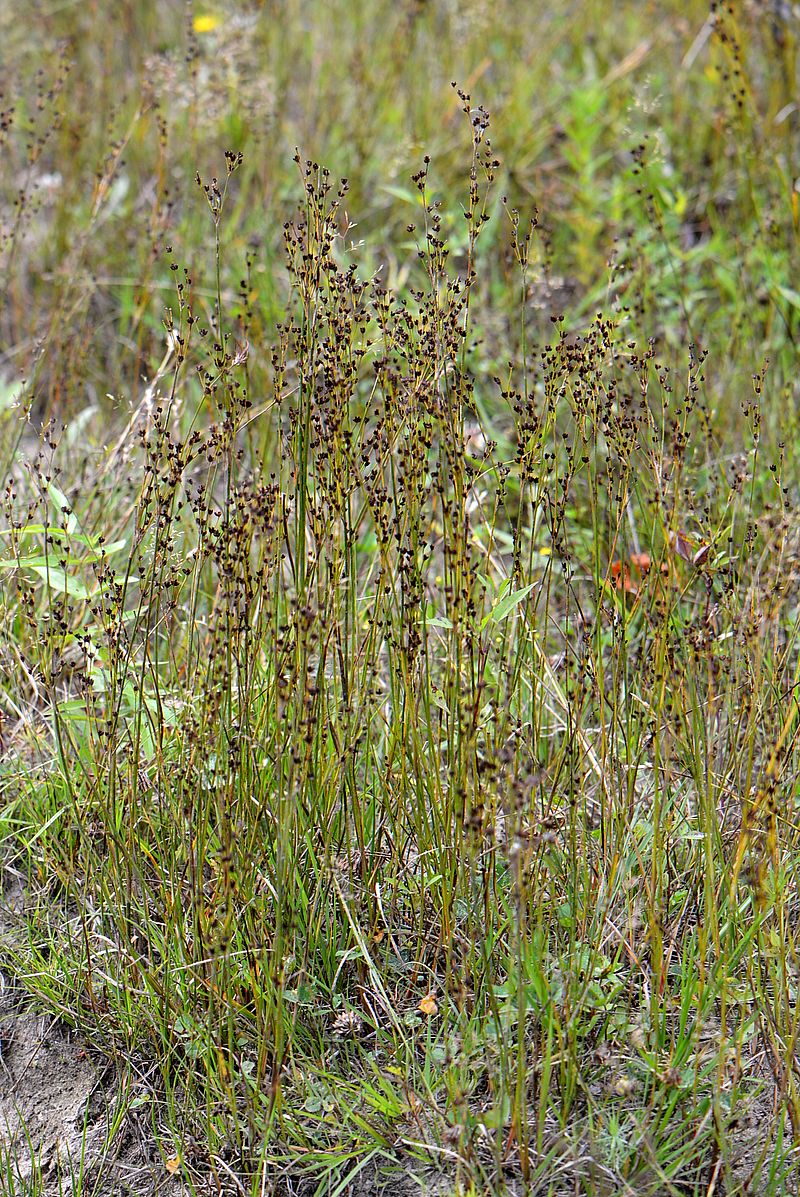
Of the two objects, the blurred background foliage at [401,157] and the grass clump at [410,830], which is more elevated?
the blurred background foliage at [401,157]

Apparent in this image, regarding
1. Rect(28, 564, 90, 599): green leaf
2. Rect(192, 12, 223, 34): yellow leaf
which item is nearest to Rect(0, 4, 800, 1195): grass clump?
Rect(28, 564, 90, 599): green leaf

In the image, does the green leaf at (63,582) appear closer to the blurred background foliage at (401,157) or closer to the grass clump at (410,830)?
the grass clump at (410,830)

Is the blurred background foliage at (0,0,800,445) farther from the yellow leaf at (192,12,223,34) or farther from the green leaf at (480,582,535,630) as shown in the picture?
the green leaf at (480,582,535,630)

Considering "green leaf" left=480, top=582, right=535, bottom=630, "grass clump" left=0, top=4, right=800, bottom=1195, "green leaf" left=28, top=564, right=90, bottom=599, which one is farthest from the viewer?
"green leaf" left=28, top=564, right=90, bottom=599

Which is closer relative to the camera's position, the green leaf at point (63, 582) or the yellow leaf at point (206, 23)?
the green leaf at point (63, 582)

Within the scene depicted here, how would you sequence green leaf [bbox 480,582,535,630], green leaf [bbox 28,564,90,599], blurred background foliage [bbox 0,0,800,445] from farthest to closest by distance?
blurred background foliage [bbox 0,0,800,445] < green leaf [bbox 28,564,90,599] < green leaf [bbox 480,582,535,630]

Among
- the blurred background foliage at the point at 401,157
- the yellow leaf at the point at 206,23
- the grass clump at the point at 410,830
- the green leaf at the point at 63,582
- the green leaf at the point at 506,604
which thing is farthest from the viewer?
the yellow leaf at the point at 206,23

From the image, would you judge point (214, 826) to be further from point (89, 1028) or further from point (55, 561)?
point (55, 561)

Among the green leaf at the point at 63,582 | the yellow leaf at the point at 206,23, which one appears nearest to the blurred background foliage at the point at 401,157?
the yellow leaf at the point at 206,23

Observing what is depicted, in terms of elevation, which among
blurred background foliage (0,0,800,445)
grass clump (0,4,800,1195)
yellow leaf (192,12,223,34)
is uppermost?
yellow leaf (192,12,223,34)

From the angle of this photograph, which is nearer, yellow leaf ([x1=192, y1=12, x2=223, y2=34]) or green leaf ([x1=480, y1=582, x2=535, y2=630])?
green leaf ([x1=480, y1=582, x2=535, y2=630])

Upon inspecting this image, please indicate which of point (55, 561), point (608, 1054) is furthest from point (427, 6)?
point (608, 1054)

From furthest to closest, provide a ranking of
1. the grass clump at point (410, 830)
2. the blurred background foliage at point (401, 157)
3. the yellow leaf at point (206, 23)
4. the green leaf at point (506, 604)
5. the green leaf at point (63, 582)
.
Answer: the yellow leaf at point (206, 23) < the blurred background foliage at point (401, 157) < the green leaf at point (63, 582) < the green leaf at point (506, 604) < the grass clump at point (410, 830)

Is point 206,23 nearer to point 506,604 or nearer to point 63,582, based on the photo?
point 63,582
